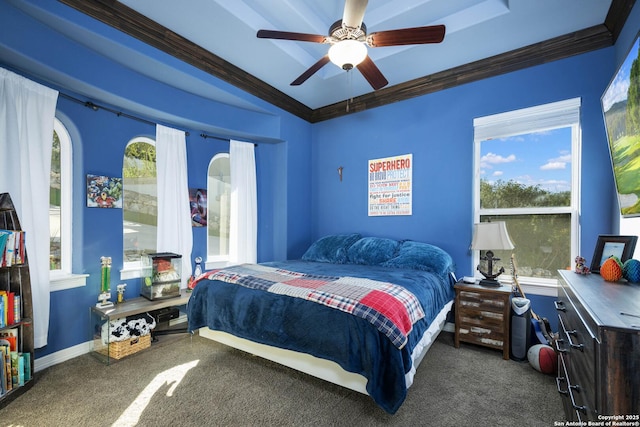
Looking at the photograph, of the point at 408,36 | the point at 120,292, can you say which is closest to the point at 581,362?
the point at 408,36

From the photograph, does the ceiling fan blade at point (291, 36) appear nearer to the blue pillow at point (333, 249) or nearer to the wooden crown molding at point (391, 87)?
the wooden crown molding at point (391, 87)

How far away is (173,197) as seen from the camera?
3.40 m

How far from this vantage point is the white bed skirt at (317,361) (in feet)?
6.20

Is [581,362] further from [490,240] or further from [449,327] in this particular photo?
[449,327]

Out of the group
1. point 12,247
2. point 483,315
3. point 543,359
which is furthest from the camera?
point 483,315

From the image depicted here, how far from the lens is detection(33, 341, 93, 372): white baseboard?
2.39 metres

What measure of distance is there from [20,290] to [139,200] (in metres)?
1.44

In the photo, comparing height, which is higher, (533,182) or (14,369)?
(533,182)

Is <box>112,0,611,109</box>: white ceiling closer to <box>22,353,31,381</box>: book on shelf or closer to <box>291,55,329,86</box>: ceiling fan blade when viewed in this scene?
<box>291,55,329,86</box>: ceiling fan blade

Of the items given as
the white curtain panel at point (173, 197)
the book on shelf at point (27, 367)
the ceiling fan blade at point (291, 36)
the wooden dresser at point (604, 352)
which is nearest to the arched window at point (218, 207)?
the white curtain panel at point (173, 197)

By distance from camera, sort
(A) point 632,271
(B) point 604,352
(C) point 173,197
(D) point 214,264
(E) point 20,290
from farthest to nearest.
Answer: (D) point 214,264, (C) point 173,197, (E) point 20,290, (A) point 632,271, (B) point 604,352

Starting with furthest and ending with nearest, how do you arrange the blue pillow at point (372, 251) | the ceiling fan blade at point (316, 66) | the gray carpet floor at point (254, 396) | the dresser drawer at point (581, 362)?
1. the blue pillow at point (372, 251)
2. the ceiling fan blade at point (316, 66)
3. the gray carpet floor at point (254, 396)
4. the dresser drawer at point (581, 362)

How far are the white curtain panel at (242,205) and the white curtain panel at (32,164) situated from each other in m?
1.96

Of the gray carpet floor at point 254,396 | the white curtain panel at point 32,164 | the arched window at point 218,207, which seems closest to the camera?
the gray carpet floor at point 254,396
